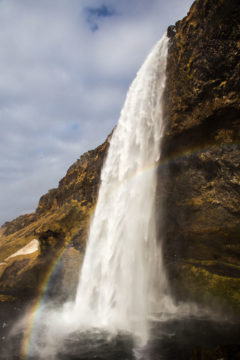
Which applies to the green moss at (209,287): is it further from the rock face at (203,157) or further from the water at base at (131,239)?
the water at base at (131,239)

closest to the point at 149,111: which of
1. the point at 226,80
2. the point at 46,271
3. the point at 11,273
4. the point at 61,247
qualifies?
the point at 226,80

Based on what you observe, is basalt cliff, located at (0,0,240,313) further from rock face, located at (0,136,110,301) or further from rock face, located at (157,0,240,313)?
rock face, located at (0,136,110,301)

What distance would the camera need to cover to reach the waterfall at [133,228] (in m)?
14.5

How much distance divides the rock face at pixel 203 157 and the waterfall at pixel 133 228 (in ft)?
2.96

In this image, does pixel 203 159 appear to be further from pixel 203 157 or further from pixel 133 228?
pixel 133 228

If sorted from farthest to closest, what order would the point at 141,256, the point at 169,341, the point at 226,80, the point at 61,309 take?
the point at 61,309 < the point at 141,256 < the point at 226,80 < the point at 169,341

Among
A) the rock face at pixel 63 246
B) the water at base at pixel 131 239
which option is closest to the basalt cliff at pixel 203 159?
the water at base at pixel 131 239

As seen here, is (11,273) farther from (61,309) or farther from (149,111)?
(149,111)

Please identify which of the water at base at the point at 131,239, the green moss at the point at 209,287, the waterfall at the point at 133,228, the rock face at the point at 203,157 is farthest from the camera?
the waterfall at the point at 133,228

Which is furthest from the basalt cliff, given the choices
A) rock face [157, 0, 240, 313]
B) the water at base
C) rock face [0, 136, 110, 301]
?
rock face [0, 136, 110, 301]

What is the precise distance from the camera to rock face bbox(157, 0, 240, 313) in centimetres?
1122

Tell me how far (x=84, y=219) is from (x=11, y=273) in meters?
8.75

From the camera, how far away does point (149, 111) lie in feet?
50.8

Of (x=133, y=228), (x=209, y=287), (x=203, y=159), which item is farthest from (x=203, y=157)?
(x=209, y=287)
